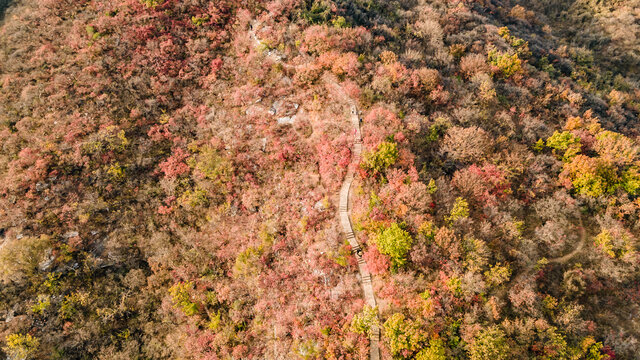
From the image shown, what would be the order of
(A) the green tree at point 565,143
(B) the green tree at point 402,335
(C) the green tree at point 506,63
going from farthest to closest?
A: (C) the green tree at point 506,63
(A) the green tree at point 565,143
(B) the green tree at point 402,335

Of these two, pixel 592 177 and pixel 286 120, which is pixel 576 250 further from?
pixel 286 120

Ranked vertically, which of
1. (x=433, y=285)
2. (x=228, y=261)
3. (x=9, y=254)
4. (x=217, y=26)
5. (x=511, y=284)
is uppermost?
(x=217, y=26)

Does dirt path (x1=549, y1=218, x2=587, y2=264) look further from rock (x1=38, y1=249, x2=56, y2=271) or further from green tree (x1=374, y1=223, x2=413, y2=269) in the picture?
rock (x1=38, y1=249, x2=56, y2=271)

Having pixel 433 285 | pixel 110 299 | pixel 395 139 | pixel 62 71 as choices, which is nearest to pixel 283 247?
pixel 433 285

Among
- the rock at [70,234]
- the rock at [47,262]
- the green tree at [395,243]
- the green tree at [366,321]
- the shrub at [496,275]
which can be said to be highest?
the green tree at [395,243]

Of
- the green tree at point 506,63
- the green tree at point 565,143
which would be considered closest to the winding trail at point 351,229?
the green tree at point 565,143

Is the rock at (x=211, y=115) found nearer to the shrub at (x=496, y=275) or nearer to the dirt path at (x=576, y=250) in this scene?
the shrub at (x=496, y=275)

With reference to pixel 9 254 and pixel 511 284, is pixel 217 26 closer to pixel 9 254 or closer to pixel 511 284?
pixel 9 254

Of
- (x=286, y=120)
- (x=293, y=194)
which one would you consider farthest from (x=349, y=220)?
(x=286, y=120)
